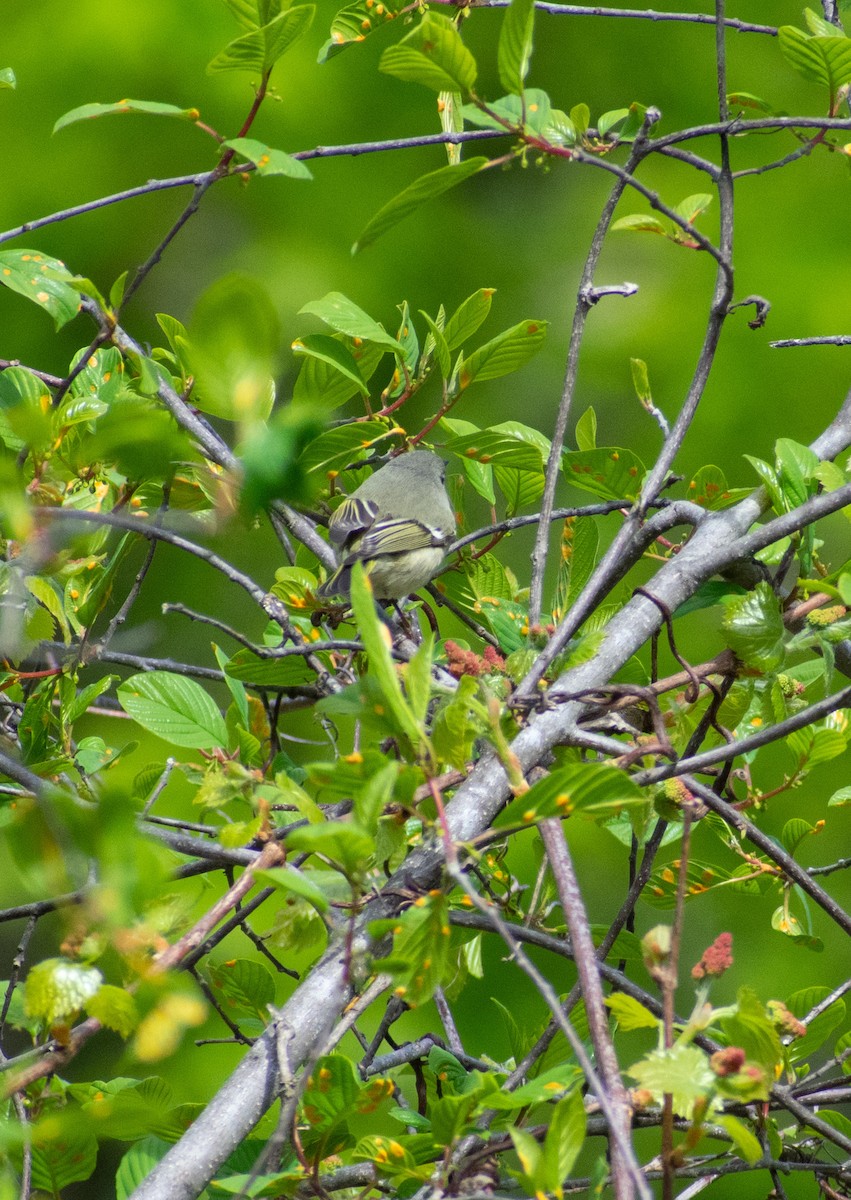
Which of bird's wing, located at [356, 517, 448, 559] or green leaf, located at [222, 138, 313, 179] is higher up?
green leaf, located at [222, 138, 313, 179]

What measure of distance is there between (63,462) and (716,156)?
257 centimetres

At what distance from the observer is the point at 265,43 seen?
0.87 metres

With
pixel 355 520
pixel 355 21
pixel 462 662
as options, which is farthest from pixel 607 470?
pixel 355 520

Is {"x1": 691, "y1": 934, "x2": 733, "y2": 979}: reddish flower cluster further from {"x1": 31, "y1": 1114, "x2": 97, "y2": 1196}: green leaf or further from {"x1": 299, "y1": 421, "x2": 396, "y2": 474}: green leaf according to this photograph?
{"x1": 299, "y1": 421, "x2": 396, "y2": 474}: green leaf

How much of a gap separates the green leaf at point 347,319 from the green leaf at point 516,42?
0.32 m

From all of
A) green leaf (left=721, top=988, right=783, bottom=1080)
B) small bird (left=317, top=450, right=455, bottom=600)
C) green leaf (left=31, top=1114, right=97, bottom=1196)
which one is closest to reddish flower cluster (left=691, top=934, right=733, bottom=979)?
green leaf (left=721, top=988, right=783, bottom=1080)

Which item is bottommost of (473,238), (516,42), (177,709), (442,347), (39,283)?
(473,238)

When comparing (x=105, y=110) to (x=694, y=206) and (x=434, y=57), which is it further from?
(x=694, y=206)

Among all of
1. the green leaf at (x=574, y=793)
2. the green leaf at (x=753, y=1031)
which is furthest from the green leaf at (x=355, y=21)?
the green leaf at (x=753, y=1031)

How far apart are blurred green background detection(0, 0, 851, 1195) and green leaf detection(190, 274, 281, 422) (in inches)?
81.9

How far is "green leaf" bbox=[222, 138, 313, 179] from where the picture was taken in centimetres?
83

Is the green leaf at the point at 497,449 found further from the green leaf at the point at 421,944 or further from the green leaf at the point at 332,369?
the green leaf at the point at 421,944

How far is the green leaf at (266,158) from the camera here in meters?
0.83

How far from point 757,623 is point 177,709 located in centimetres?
55
